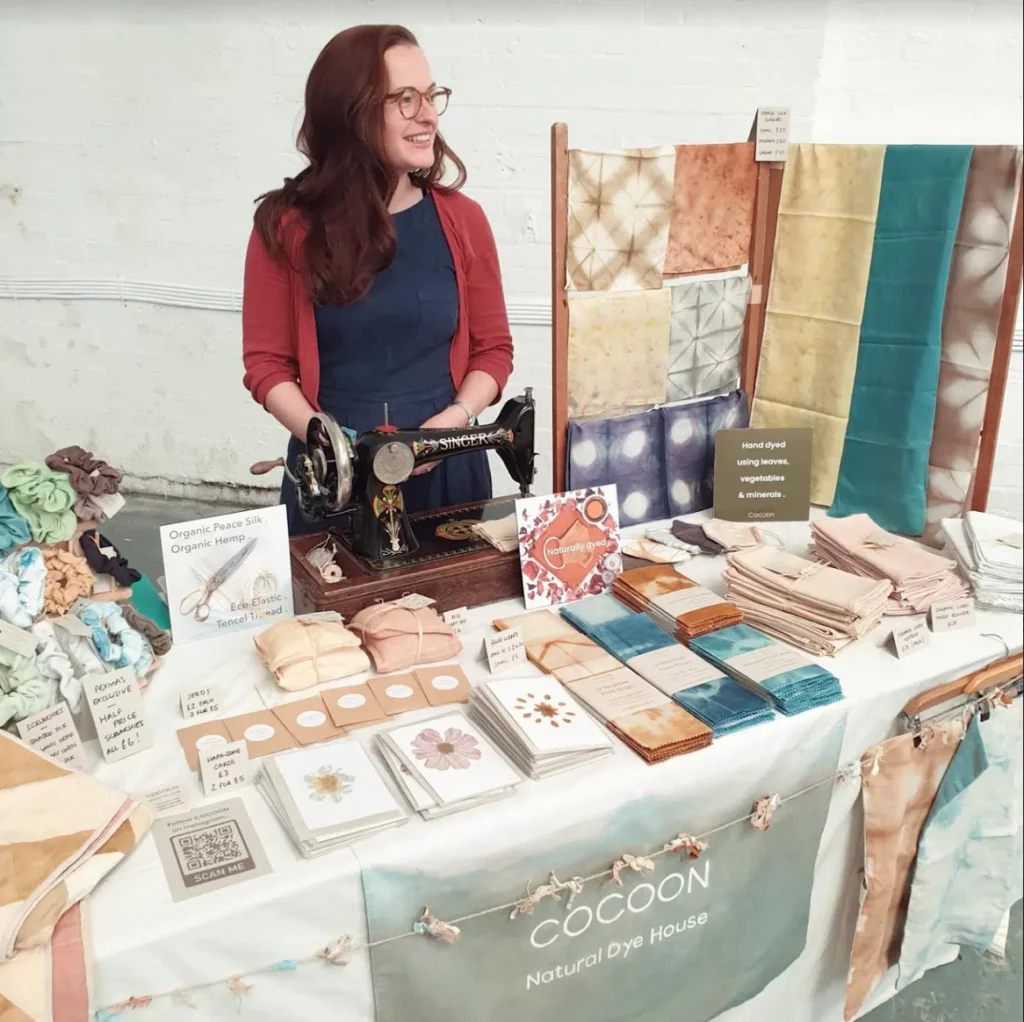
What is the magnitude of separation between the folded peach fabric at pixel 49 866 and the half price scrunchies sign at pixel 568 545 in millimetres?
855

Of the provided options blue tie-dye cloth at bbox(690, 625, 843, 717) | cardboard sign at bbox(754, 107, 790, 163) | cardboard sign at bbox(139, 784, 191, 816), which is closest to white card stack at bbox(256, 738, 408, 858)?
cardboard sign at bbox(139, 784, 191, 816)

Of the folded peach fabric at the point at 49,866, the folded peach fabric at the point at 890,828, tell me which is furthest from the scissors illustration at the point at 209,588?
the folded peach fabric at the point at 890,828

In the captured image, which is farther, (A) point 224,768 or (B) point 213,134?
(B) point 213,134

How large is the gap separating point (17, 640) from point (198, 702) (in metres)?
0.29

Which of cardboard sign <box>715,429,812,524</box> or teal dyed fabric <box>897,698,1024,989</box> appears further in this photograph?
cardboard sign <box>715,429,812,524</box>

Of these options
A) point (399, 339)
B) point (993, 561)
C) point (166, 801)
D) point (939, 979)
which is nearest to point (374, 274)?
point (399, 339)

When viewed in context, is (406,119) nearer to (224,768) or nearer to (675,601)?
(675,601)

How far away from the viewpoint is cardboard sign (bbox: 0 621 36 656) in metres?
1.34

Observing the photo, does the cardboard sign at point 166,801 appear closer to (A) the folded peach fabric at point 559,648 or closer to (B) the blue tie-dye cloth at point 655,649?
(A) the folded peach fabric at point 559,648

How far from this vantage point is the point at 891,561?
6.26 ft

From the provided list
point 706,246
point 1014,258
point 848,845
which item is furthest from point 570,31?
point 848,845

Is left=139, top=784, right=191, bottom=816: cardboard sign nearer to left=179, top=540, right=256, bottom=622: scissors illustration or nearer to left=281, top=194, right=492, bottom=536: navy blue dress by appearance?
left=179, top=540, right=256, bottom=622: scissors illustration

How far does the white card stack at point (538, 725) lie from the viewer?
142cm

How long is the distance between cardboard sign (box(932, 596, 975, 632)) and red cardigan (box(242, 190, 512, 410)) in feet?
3.44
